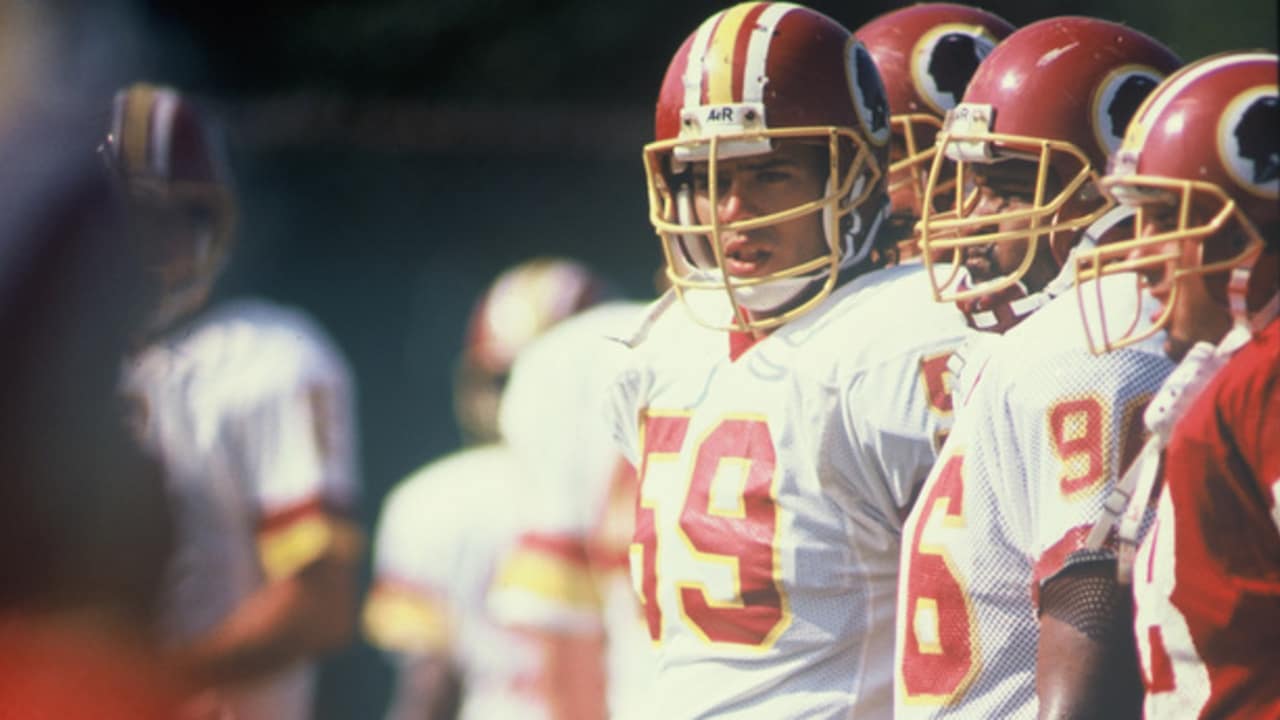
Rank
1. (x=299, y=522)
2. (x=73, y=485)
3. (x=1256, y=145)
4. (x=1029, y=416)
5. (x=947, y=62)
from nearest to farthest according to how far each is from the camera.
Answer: (x=73, y=485), (x=1256, y=145), (x=1029, y=416), (x=947, y=62), (x=299, y=522)

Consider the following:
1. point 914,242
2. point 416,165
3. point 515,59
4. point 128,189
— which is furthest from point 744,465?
point 515,59

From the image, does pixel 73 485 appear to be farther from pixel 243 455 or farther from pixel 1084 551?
pixel 243 455

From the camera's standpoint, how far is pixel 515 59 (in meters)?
10.9

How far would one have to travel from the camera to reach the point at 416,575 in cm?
697

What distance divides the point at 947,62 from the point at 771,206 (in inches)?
23.4

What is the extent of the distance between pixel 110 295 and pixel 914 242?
1933 millimetres

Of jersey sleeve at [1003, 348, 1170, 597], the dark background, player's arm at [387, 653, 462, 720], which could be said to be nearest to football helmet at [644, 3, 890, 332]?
jersey sleeve at [1003, 348, 1170, 597]

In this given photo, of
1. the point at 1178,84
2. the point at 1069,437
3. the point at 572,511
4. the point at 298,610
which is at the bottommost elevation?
the point at 572,511

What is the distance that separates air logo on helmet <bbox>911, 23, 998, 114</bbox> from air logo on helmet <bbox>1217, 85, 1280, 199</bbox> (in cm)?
130

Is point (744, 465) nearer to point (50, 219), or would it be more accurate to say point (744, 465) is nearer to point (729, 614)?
point (729, 614)

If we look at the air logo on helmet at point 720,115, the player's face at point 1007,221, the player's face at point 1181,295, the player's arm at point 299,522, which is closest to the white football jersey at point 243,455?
the player's arm at point 299,522

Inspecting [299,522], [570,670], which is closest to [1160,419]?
[299,522]

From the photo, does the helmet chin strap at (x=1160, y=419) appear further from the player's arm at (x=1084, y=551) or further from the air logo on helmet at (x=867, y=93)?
the air logo on helmet at (x=867, y=93)

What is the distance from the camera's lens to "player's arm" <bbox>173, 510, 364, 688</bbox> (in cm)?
446
